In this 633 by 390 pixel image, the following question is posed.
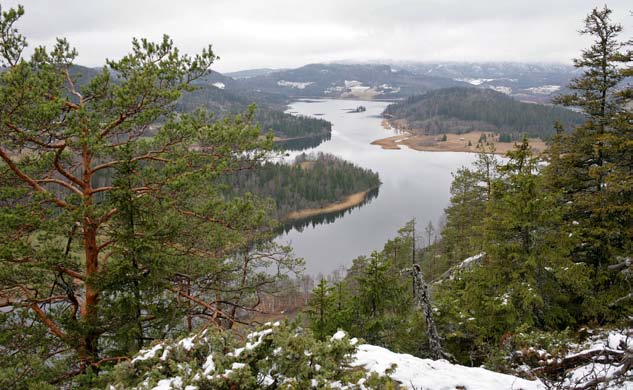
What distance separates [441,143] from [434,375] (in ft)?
426

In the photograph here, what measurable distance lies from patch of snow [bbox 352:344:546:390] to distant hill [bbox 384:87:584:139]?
13923cm

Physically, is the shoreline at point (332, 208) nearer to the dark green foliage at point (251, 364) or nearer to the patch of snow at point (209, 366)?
the dark green foliage at point (251, 364)

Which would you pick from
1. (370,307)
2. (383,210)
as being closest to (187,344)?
(370,307)

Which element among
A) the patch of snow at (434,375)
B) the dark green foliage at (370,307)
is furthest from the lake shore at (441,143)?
the patch of snow at (434,375)

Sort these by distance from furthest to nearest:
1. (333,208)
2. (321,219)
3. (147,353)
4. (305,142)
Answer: (305,142) → (333,208) → (321,219) → (147,353)

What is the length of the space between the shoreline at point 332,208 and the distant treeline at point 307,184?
0.78 metres

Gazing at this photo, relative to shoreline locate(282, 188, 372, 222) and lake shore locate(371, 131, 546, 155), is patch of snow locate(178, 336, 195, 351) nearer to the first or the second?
shoreline locate(282, 188, 372, 222)

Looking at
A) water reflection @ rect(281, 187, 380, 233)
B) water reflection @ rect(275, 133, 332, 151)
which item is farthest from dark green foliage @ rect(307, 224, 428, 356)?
water reflection @ rect(275, 133, 332, 151)

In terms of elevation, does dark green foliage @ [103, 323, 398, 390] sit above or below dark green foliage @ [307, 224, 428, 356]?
above

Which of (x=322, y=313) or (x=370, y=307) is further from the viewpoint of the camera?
(x=370, y=307)

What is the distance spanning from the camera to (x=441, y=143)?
12769 centimetres

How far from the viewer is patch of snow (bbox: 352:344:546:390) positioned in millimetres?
4633

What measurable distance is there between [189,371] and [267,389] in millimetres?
747

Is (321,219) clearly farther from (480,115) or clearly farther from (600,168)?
(480,115)
